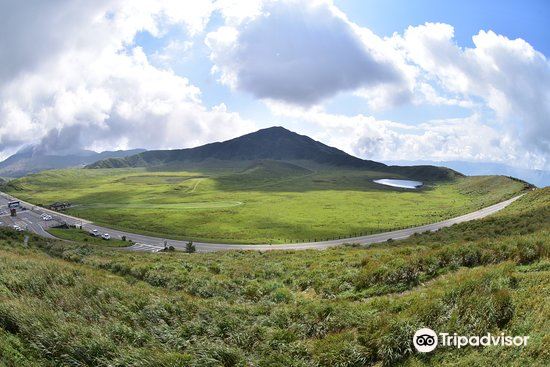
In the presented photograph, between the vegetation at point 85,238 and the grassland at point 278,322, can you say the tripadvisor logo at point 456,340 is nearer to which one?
the grassland at point 278,322

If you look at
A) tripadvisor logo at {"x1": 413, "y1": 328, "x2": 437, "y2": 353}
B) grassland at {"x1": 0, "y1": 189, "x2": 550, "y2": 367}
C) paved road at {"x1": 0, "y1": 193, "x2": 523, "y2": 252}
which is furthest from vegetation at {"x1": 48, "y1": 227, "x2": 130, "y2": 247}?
tripadvisor logo at {"x1": 413, "y1": 328, "x2": 437, "y2": 353}

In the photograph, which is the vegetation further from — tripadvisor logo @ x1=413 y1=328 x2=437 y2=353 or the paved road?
tripadvisor logo @ x1=413 y1=328 x2=437 y2=353

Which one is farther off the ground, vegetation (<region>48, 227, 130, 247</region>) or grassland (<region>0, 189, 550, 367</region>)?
grassland (<region>0, 189, 550, 367</region>)

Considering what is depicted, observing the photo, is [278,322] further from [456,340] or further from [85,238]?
[85,238]

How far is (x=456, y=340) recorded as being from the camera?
974cm

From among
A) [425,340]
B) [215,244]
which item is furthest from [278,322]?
[215,244]

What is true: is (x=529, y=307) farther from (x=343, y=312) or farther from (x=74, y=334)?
(x=74, y=334)

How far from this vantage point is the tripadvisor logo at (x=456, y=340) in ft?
30.5

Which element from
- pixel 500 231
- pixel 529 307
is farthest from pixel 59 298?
pixel 500 231

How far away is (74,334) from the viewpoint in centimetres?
1105

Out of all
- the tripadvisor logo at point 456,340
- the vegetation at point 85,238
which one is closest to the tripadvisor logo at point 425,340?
the tripadvisor logo at point 456,340

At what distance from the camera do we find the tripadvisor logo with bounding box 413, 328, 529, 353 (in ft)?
30.5

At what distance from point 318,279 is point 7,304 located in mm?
14909

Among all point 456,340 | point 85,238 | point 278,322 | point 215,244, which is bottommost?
point 85,238
